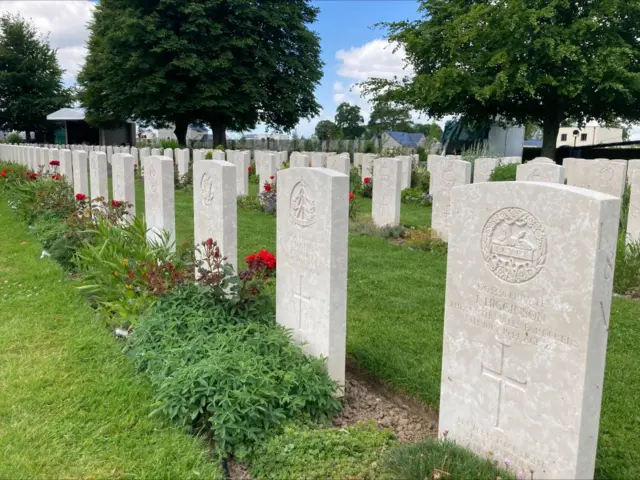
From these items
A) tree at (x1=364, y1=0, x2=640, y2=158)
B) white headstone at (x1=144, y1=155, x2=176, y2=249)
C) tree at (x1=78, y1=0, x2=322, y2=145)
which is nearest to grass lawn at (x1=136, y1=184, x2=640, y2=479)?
white headstone at (x1=144, y1=155, x2=176, y2=249)

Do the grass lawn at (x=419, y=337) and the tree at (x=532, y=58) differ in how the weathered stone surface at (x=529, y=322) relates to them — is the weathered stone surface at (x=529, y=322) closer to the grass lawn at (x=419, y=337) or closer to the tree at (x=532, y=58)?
the grass lawn at (x=419, y=337)

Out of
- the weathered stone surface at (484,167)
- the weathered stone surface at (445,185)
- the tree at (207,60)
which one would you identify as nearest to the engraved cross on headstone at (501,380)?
the weathered stone surface at (445,185)

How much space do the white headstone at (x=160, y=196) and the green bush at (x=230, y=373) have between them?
2.40 m

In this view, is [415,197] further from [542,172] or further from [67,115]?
[67,115]

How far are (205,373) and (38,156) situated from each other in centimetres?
1320

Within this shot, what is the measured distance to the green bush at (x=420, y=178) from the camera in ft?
48.2

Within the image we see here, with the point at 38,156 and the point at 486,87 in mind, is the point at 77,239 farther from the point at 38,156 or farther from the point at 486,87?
the point at 486,87

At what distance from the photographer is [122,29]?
25469 mm

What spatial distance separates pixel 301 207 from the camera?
148 inches

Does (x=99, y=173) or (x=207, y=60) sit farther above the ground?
(x=207, y=60)

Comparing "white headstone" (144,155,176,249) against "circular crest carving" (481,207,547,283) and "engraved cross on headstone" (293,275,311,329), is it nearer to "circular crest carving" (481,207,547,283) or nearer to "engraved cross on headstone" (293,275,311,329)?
"engraved cross on headstone" (293,275,311,329)

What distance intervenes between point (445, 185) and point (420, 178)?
21.3 feet

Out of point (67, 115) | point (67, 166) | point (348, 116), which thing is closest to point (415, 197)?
point (67, 166)

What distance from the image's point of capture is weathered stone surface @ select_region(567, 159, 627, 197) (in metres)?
7.27
